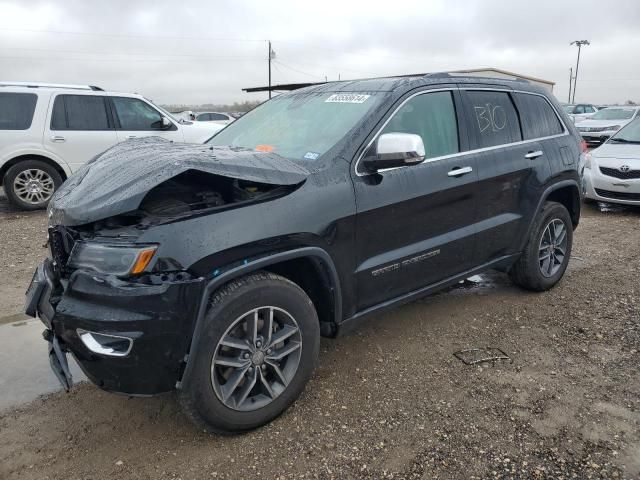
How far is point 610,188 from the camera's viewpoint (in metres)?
8.22

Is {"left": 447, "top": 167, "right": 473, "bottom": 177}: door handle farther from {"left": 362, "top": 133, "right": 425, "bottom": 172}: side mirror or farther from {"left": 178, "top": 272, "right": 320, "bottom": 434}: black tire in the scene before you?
{"left": 178, "top": 272, "right": 320, "bottom": 434}: black tire

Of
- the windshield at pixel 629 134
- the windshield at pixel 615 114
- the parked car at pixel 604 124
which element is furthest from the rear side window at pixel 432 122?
the windshield at pixel 615 114

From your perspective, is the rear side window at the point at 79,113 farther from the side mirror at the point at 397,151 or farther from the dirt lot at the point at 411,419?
the side mirror at the point at 397,151

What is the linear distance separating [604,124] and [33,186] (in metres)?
17.4

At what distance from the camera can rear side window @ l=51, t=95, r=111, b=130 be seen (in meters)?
8.70

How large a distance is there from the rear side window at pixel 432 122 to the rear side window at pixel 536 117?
96cm

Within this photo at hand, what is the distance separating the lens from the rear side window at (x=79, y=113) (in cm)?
870

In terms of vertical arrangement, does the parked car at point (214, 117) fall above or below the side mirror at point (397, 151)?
above

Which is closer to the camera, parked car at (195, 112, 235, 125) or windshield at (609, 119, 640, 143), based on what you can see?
windshield at (609, 119, 640, 143)

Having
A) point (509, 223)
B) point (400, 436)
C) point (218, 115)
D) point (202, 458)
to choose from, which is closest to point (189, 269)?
point (202, 458)

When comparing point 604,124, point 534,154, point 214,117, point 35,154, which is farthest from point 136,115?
point 214,117

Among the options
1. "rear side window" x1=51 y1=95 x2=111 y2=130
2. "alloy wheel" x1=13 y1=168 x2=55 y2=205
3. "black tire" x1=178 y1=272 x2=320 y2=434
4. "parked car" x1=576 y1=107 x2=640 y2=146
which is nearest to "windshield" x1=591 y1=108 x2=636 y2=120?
"parked car" x1=576 y1=107 x2=640 y2=146

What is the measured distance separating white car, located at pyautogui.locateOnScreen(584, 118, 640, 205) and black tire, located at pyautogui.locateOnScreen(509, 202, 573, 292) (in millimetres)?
4052

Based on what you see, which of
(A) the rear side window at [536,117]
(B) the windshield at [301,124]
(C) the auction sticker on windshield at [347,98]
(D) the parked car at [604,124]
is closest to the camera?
(B) the windshield at [301,124]
